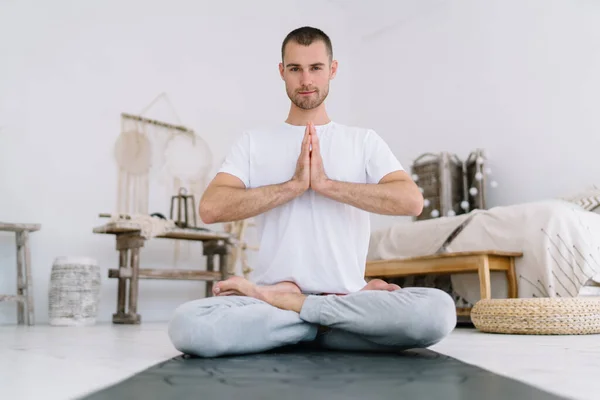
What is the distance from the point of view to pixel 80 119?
14.8ft

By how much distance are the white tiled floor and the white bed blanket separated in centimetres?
77

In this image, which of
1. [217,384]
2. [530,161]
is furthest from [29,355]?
[530,161]

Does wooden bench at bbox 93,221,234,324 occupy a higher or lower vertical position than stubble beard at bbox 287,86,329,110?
lower

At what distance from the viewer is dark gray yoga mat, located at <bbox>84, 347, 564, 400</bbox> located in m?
0.96

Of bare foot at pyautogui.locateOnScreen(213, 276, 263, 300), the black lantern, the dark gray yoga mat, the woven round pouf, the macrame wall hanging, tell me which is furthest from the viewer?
the macrame wall hanging

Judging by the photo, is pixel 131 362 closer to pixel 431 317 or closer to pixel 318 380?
pixel 318 380

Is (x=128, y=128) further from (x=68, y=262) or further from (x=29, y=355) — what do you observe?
(x=29, y=355)

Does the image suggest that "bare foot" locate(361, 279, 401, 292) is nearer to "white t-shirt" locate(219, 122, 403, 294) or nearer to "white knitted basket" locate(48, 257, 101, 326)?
"white t-shirt" locate(219, 122, 403, 294)

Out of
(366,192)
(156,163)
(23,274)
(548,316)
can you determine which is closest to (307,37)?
(366,192)

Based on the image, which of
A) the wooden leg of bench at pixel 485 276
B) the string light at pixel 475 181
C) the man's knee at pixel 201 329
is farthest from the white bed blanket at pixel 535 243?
the man's knee at pixel 201 329

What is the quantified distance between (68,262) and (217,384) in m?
3.18

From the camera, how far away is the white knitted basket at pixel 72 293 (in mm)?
3826

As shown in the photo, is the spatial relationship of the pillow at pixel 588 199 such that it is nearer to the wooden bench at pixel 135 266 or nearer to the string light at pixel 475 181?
the string light at pixel 475 181

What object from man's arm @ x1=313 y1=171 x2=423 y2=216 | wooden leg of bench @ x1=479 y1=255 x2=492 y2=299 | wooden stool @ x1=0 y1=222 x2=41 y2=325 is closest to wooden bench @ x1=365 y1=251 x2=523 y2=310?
wooden leg of bench @ x1=479 y1=255 x2=492 y2=299
